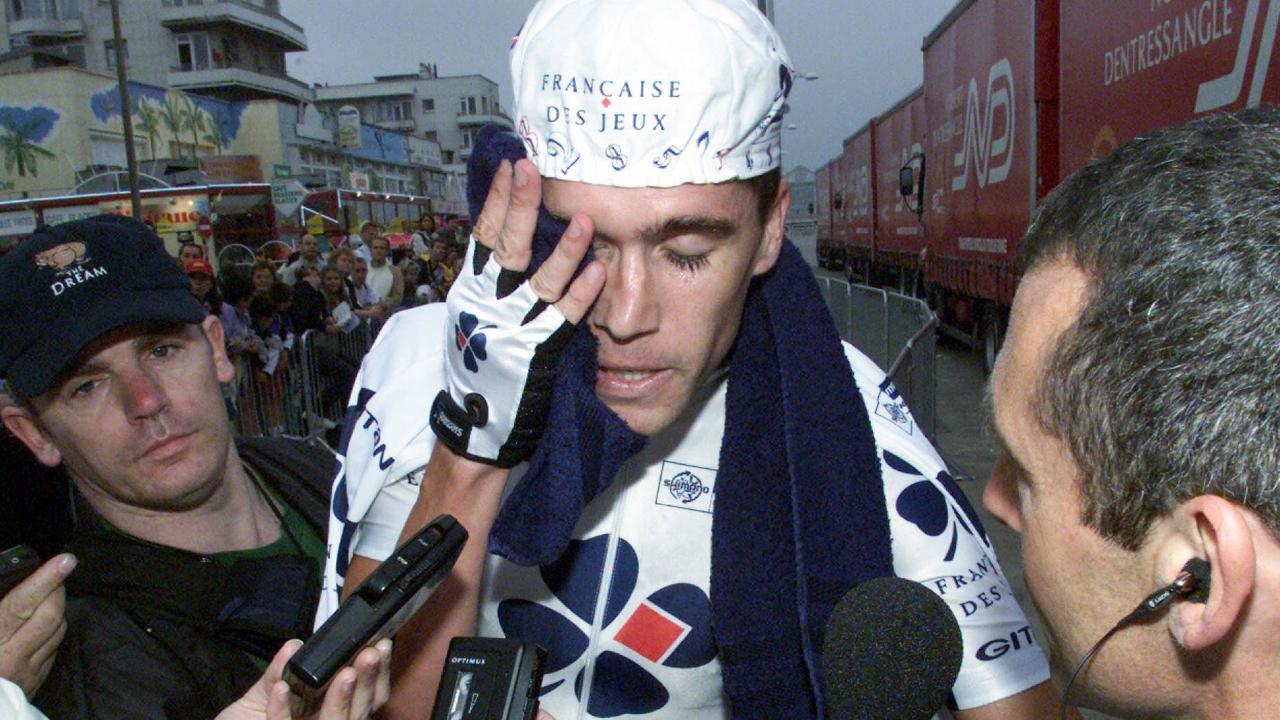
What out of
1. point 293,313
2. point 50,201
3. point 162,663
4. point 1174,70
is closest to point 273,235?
point 50,201

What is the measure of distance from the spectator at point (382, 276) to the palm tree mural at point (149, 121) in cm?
2565

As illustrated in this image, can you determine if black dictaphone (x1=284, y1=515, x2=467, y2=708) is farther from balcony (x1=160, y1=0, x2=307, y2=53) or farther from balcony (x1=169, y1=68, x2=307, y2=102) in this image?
balcony (x1=160, y1=0, x2=307, y2=53)

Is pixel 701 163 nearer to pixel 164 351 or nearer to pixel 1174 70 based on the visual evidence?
pixel 164 351

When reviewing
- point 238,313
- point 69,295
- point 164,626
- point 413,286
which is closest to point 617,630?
point 164,626

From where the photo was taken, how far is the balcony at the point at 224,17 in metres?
59.1

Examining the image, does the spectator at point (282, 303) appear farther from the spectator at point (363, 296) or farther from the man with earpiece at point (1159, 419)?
the man with earpiece at point (1159, 419)

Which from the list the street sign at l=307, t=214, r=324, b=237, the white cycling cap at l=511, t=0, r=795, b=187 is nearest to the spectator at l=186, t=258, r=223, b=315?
the white cycling cap at l=511, t=0, r=795, b=187

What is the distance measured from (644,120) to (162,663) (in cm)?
136

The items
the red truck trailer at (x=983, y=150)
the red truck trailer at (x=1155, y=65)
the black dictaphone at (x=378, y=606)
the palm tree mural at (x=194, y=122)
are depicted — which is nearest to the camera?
the black dictaphone at (x=378, y=606)

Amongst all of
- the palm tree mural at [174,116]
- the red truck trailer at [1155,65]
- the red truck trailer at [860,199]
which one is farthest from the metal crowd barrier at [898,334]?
the palm tree mural at [174,116]

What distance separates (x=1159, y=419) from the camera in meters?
1.04

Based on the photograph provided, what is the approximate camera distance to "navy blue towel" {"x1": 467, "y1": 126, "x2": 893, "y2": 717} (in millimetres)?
1698

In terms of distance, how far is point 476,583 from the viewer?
1.76m

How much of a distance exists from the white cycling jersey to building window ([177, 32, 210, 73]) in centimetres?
6717
